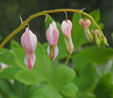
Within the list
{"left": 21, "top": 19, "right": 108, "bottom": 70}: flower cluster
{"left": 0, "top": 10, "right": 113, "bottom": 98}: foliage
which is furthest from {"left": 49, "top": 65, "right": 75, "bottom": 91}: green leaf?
{"left": 21, "top": 19, "right": 108, "bottom": 70}: flower cluster

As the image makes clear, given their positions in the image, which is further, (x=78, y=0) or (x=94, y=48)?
(x=78, y=0)

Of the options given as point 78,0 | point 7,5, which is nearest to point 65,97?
point 7,5

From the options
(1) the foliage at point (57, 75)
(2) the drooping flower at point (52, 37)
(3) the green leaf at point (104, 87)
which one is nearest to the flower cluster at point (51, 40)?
(2) the drooping flower at point (52, 37)

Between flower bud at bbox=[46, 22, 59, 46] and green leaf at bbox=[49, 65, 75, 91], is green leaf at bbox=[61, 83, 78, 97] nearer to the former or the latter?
green leaf at bbox=[49, 65, 75, 91]

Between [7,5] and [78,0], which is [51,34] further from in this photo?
[78,0]

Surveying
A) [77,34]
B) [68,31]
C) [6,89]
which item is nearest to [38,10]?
[77,34]

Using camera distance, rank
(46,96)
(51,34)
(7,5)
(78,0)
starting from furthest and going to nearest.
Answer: (78,0), (7,5), (46,96), (51,34)
